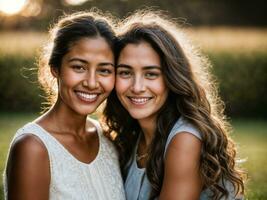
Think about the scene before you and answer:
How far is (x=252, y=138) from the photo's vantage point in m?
11.0

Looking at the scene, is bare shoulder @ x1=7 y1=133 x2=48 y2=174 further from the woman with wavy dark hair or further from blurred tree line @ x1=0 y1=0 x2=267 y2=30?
blurred tree line @ x1=0 y1=0 x2=267 y2=30

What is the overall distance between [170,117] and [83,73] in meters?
0.75

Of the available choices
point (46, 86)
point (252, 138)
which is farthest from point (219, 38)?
point (46, 86)

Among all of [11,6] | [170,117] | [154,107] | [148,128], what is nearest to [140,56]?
[154,107]

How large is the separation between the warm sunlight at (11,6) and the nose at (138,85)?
16.2m

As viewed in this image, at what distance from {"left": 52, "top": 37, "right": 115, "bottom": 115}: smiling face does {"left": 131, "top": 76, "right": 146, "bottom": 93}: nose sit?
0.77 ft

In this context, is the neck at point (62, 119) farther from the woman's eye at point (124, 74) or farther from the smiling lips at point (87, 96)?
the woman's eye at point (124, 74)

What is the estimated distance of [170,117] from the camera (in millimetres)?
3801

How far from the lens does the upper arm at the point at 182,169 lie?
3.37 m

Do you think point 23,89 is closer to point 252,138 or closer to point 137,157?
point 252,138

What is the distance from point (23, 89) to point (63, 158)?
1196 cm

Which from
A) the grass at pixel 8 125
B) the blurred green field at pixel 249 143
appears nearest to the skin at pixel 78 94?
the blurred green field at pixel 249 143

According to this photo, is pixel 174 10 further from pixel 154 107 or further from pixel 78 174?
pixel 78 174

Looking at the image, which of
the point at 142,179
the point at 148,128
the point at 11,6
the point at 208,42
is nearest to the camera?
the point at 142,179
